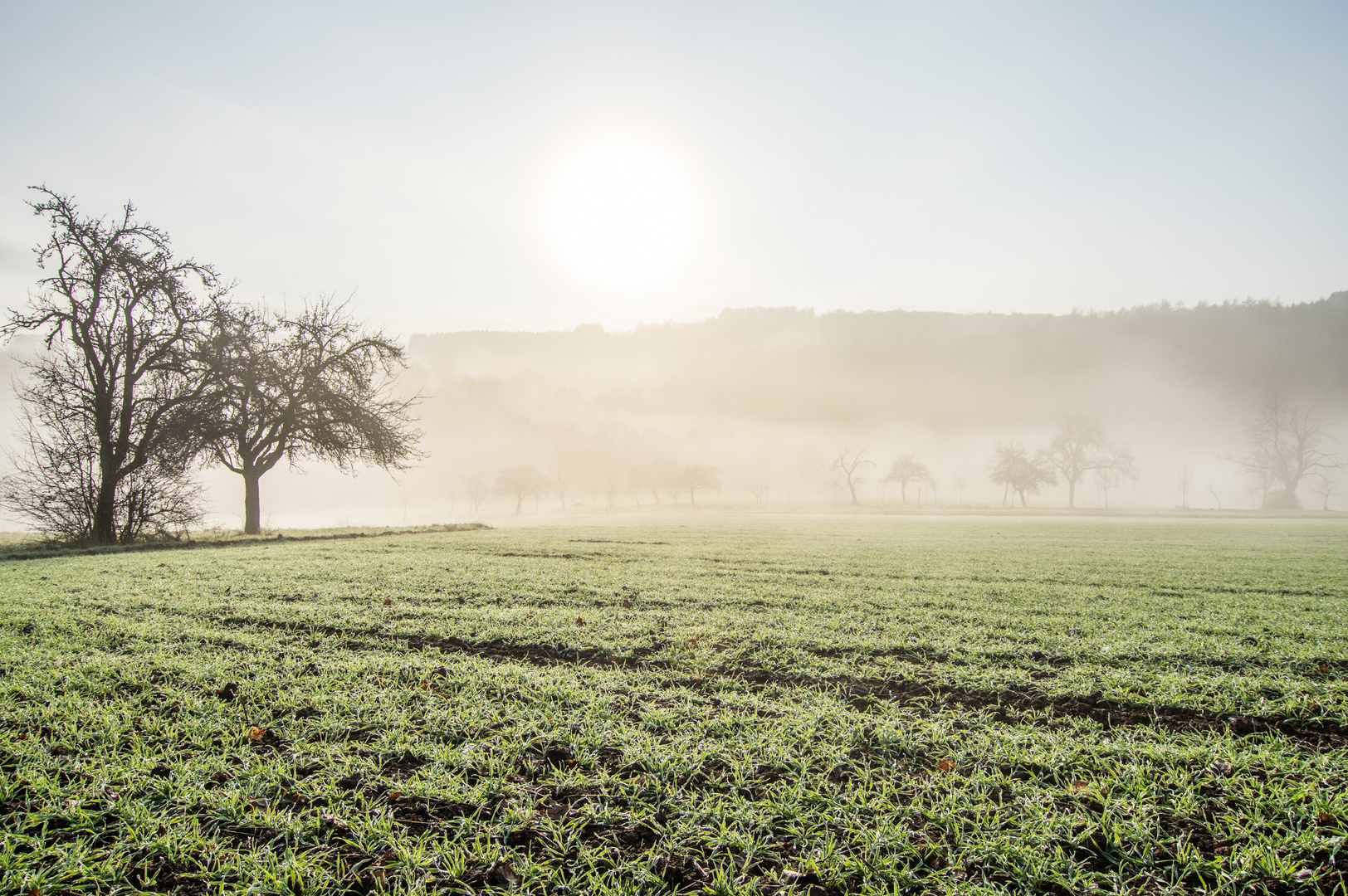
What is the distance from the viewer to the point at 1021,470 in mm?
87500

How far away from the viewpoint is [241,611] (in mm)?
7301

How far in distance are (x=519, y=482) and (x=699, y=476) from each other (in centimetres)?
3240

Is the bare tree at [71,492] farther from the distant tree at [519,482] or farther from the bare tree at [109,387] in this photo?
the distant tree at [519,482]

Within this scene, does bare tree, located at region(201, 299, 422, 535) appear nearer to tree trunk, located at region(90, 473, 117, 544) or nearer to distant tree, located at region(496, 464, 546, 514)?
tree trunk, located at region(90, 473, 117, 544)

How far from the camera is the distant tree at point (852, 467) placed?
89562 millimetres

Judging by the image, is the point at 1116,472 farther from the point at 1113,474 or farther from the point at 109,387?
the point at 109,387

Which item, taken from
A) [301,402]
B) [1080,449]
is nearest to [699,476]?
[1080,449]

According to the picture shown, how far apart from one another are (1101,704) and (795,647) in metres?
2.68

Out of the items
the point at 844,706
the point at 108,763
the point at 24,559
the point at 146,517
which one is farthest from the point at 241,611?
the point at 146,517

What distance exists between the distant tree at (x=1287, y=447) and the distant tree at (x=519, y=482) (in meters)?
106

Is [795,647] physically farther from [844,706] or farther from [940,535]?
[940,535]

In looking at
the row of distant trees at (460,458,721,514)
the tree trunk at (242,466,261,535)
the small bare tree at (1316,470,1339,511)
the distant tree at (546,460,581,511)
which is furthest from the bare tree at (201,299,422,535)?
the small bare tree at (1316,470,1339,511)

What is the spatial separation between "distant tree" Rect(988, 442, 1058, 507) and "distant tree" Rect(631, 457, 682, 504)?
52942 mm

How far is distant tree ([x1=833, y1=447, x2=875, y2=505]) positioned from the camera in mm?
89562
